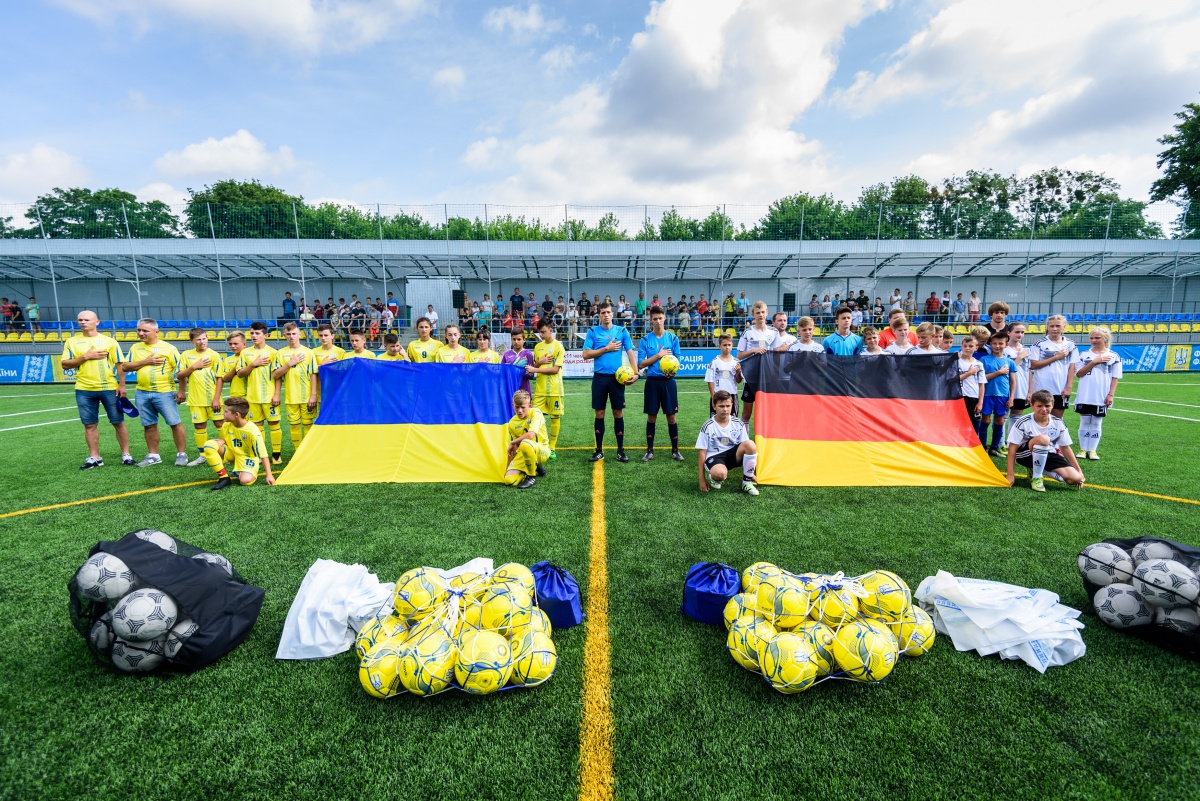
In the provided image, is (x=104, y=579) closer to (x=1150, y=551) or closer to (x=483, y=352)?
(x=483, y=352)

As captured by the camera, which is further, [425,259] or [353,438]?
[425,259]

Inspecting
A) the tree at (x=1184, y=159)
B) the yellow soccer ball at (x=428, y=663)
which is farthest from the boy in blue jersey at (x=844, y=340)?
the tree at (x=1184, y=159)

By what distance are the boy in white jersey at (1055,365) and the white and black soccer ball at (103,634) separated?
9.07 meters

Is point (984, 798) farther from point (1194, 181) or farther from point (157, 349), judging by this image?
point (1194, 181)

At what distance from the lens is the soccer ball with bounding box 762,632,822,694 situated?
2408 mm

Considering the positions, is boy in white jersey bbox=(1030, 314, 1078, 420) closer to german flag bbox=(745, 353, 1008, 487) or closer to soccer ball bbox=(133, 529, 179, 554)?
german flag bbox=(745, 353, 1008, 487)

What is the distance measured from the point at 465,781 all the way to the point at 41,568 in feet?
13.0

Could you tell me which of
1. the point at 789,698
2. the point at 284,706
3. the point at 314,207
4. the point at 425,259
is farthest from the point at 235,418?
the point at 314,207

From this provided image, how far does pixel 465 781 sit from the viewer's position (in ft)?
6.64

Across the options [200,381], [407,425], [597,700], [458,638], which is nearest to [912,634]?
[597,700]

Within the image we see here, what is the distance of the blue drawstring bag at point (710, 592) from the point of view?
300 cm

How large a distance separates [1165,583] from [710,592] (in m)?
2.31

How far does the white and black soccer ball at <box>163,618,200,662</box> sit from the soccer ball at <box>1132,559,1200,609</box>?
492 cm

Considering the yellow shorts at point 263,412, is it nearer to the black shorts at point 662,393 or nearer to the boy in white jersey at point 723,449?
the black shorts at point 662,393
